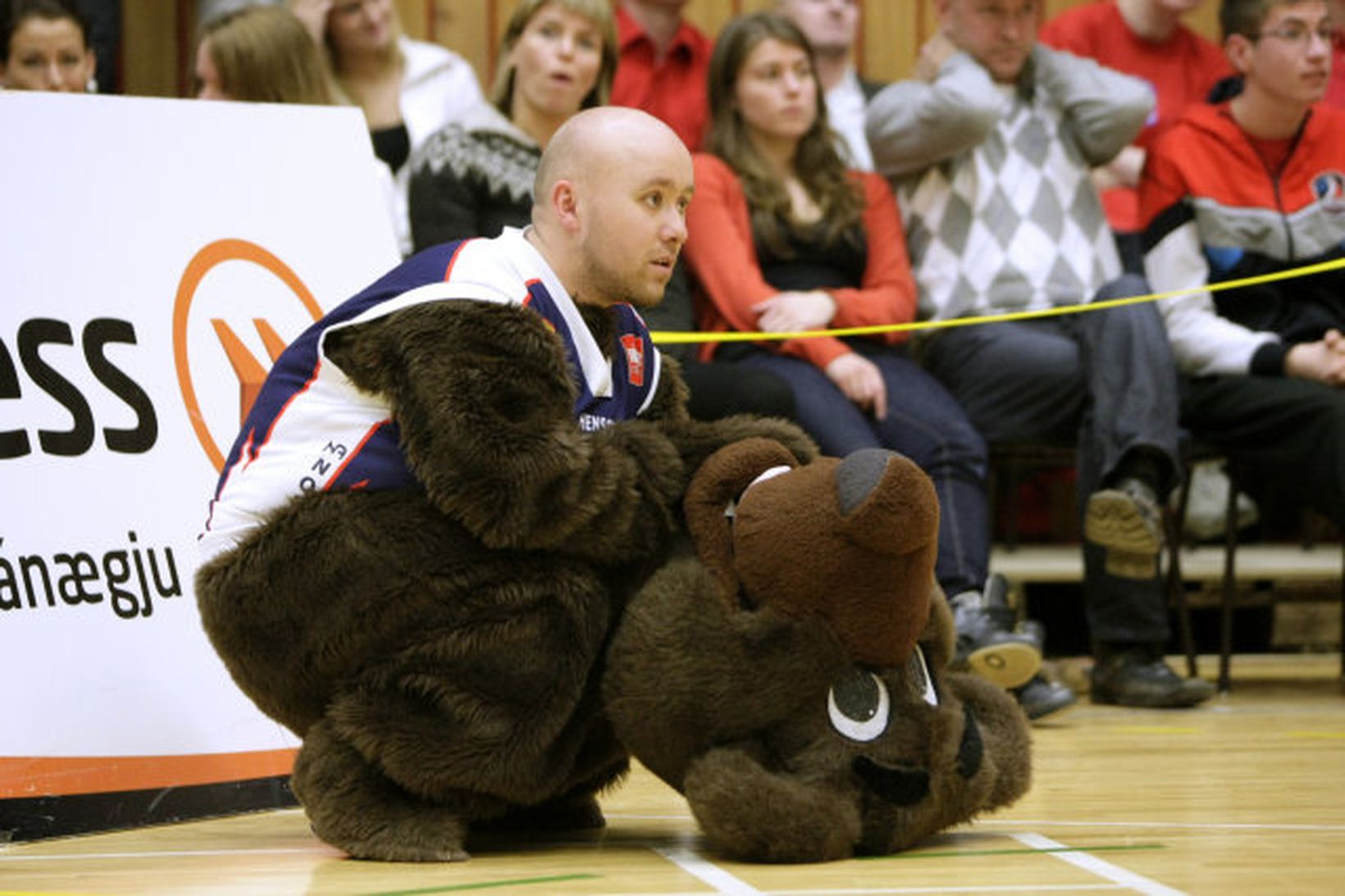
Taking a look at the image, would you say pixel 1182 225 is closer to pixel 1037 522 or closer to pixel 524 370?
pixel 1037 522

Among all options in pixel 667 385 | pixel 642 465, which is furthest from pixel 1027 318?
pixel 642 465

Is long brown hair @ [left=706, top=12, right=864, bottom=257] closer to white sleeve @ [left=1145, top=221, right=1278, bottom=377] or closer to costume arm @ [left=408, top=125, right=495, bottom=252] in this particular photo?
costume arm @ [left=408, top=125, right=495, bottom=252]

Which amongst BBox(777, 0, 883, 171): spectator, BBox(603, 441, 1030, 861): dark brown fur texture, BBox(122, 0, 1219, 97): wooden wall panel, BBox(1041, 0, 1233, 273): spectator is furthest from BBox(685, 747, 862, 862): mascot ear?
BBox(122, 0, 1219, 97): wooden wall panel

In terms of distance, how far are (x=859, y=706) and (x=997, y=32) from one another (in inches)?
116

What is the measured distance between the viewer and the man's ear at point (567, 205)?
8.69 ft

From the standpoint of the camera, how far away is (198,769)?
2963 mm

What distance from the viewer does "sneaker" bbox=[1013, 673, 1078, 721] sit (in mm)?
4129

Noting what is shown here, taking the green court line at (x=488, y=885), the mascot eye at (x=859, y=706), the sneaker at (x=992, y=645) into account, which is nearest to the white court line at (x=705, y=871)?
the green court line at (x=488, y=885)

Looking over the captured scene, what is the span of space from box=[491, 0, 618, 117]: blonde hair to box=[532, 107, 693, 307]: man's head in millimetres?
2011

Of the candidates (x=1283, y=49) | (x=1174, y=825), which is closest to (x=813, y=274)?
(x=1283, y=49)

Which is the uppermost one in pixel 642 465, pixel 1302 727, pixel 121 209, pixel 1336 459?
pixel 121 209

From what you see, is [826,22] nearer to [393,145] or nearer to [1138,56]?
[1138,56]

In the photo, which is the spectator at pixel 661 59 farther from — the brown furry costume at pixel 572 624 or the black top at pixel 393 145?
the brown furry costume at pixel 572 624

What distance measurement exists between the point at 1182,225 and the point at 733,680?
289 centimetres
